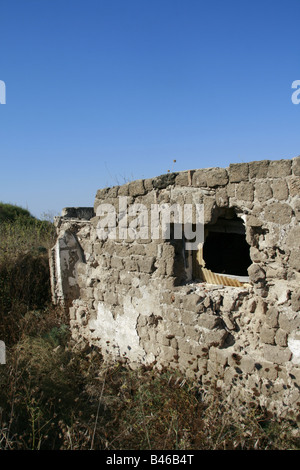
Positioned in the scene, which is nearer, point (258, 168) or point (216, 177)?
point (258, 168)

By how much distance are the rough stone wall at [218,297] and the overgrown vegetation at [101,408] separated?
21 cm

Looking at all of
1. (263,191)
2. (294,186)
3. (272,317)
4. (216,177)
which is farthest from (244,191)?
(272,317)

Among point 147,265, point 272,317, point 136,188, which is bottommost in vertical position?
point 272,317

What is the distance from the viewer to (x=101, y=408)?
364 centimetres

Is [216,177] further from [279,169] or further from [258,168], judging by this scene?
[279,169]

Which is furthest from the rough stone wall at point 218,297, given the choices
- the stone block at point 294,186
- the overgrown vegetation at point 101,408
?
the overgrown vegetation at point 101,408

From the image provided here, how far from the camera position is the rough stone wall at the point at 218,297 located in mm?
2973

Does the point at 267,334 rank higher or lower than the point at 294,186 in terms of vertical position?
lower

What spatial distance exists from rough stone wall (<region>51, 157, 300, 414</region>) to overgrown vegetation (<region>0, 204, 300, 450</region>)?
0.21 metres

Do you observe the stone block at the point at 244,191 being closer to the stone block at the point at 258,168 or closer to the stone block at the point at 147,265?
the stone block at the point at 258,168

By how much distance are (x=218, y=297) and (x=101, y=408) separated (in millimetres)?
1740

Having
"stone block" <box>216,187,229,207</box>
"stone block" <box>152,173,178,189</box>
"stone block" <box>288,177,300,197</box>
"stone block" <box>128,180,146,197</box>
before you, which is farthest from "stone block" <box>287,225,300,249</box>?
"stone block" <box>128,180,146,197</box>
